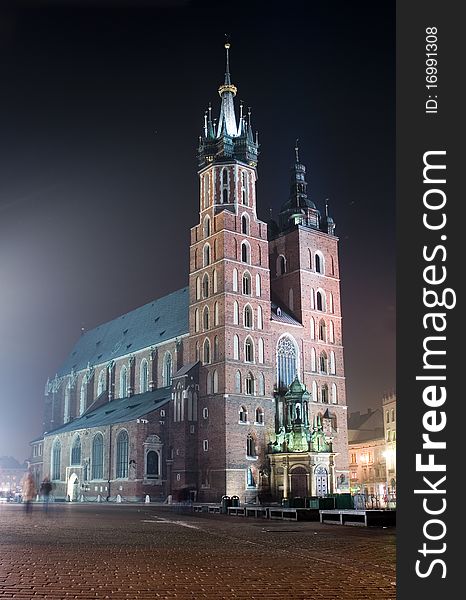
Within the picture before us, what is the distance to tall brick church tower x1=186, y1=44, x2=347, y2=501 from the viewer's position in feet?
171

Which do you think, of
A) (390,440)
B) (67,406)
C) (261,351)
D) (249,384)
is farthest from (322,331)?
(67,406)

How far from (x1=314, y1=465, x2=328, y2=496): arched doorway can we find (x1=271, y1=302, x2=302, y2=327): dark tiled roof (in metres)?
11.1

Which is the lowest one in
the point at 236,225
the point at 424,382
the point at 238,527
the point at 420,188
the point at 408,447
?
the point at 238,527

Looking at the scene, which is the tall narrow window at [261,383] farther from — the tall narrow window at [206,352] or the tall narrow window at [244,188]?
the tall narrow window at [244,188]

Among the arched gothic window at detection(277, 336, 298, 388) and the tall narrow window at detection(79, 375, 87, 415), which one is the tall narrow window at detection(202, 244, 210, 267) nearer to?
the arched gothic window at detection(277, 336, 298, 388)

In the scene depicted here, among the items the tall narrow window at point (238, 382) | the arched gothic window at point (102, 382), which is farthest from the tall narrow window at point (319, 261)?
the arched gothic window at point (102, 382)

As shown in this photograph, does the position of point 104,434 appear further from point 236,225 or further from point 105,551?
point 105,551

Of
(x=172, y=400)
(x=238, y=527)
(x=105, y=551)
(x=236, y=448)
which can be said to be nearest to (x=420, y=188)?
(x=105, y=551)

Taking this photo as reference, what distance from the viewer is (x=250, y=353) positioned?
5434 centimetres

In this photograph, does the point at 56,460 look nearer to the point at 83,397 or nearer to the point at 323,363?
the point at 83,397

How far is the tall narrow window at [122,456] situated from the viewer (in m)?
57.4

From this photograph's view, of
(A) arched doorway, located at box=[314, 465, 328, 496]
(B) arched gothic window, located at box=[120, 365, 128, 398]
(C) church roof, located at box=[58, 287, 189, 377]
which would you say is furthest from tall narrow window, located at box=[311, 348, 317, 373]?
(B) arched gothic window, located at box=[120, 365, 128, 398]

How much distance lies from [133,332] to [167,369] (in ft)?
37.5

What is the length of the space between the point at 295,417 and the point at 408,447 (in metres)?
44.9
